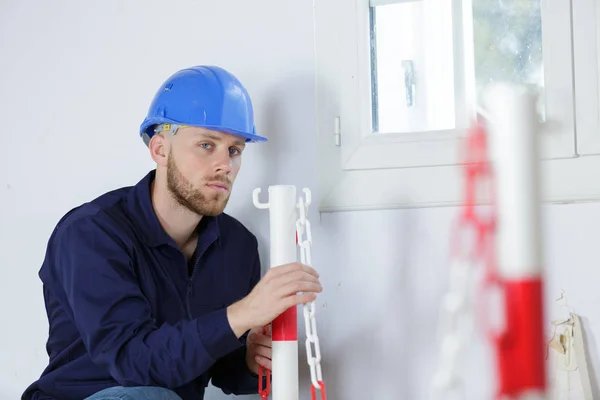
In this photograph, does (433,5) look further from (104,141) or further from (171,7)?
(104,141)

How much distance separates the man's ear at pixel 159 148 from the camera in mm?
1653

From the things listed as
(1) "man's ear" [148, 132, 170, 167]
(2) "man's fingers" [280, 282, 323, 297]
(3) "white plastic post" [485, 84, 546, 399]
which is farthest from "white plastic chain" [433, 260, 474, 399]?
(1) "man's ear" [148, 132, 170, 167]

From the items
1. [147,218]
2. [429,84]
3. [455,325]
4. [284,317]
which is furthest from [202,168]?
[455,325]

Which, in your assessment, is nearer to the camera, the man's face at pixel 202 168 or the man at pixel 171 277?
the man at pixel 171 277

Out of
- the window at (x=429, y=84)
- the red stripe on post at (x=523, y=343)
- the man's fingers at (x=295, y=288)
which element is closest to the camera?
the red stripe on post at (x=523, y=343)

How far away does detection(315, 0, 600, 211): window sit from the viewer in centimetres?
155

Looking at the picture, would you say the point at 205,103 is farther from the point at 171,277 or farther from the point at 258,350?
the point at 258,350

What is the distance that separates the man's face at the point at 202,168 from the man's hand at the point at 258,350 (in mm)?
278

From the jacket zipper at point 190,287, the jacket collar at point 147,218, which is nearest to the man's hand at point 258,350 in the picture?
the jacket zipper at point 190,287

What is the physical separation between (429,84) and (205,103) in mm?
507

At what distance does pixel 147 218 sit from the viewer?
163 centimetres

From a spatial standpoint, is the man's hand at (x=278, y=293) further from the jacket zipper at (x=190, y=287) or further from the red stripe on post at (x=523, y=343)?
the red stripe on post at (x=523, y=343)

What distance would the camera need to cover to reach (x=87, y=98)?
2.05 metres

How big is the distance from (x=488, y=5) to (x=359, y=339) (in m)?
0.79
